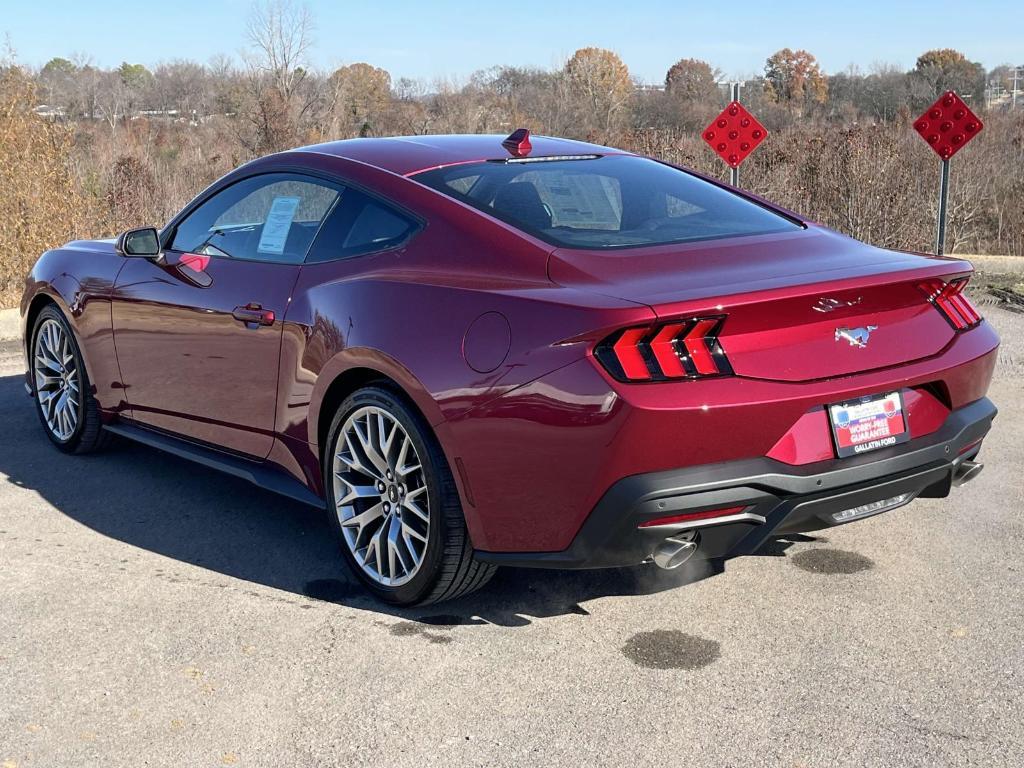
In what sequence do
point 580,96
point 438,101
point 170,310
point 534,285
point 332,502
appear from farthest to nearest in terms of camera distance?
point 580,96, point 438,101, point 170,310, point 332,502, point 534,285

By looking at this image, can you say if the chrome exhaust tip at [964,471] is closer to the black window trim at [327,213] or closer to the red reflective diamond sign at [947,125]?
the black window trim at [327,213]

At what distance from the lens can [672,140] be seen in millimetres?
18172

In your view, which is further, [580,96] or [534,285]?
[580,96]

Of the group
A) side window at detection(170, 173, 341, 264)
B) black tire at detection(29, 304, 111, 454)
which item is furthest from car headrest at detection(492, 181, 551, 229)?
black tire at detection(29, 304, 111, 454)

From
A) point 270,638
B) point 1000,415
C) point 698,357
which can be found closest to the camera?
point 698,357

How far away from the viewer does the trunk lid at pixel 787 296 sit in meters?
3.24

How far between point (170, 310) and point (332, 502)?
1.32 m

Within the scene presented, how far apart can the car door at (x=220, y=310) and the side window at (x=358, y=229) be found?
77 mm

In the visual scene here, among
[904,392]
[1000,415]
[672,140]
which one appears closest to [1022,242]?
[672,140]

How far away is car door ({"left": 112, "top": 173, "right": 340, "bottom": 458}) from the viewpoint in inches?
173

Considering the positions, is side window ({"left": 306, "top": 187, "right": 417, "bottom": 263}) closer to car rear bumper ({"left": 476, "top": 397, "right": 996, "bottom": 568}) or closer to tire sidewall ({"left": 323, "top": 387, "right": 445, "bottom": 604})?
tire sidewall ({"left": 323, "top": 387, "right": 445, "bottom": 604})

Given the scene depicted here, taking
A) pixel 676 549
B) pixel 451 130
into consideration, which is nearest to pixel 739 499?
pixel 676 549

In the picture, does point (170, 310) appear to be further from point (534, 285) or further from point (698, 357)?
point (698, 357)

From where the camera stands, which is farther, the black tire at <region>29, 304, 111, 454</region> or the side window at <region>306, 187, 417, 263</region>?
the black tire at <region>29, 304, 111, 454</region>
